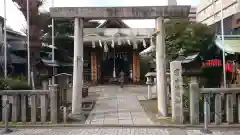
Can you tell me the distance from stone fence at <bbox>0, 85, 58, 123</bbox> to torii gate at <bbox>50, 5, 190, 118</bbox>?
1.11m

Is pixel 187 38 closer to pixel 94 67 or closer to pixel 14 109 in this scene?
pixel 94 67

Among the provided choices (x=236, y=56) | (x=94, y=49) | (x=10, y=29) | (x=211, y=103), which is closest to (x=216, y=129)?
(x=211, y=103)

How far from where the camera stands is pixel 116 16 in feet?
36.8

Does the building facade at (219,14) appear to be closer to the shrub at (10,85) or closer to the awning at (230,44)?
the awning at (230,44)

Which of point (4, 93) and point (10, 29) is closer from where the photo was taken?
point (4, 93)

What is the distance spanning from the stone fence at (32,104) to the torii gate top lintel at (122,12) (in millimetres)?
2881

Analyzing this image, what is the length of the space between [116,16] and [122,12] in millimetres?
268

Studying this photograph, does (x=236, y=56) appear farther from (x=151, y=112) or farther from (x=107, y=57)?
(x=107, y=57)

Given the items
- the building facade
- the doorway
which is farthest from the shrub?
the doorway

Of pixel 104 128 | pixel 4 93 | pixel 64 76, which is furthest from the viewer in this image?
pixel 64 76

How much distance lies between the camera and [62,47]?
30.9 metres

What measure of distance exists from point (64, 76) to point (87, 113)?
155 inches

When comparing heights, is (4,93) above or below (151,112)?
above

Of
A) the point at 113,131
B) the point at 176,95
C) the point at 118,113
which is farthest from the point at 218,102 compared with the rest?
the point at 118,113
